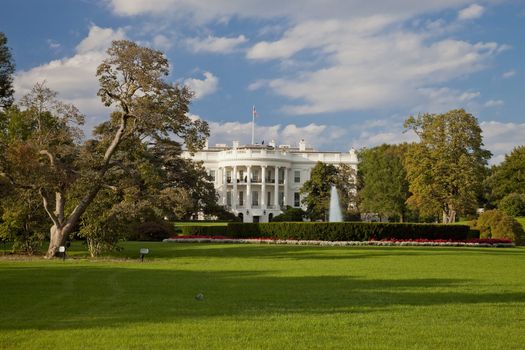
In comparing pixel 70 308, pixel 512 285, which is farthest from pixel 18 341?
pixel 512 285

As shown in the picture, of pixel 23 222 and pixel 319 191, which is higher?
pixel 319 191

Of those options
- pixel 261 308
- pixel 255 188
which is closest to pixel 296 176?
pixel 255 188

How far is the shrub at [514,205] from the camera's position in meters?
54.9

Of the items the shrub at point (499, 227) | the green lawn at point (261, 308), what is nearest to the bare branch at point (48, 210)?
the green lawn at point (261, 308)

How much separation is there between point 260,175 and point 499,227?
46422 mm

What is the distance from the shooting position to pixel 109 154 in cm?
2372

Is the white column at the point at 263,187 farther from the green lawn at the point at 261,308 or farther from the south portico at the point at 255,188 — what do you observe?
the green lawn at the point at 261,308

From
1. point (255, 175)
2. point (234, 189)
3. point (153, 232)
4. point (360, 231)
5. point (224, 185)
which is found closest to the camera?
point (360, 231)

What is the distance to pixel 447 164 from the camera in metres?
49.3

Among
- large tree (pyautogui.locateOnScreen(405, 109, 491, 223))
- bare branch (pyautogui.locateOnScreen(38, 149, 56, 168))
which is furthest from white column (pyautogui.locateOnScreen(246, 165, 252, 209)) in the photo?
bare branch (pyautogui.locateOnScreen(38, 149, 56, 168))

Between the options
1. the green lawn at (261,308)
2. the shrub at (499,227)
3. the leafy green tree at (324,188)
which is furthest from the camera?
the leafy green tree at (324,188)

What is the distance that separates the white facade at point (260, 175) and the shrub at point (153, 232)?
38.3 metres

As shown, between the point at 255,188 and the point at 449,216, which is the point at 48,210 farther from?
the point at 255,188

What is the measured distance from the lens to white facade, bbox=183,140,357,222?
80.7 metres
